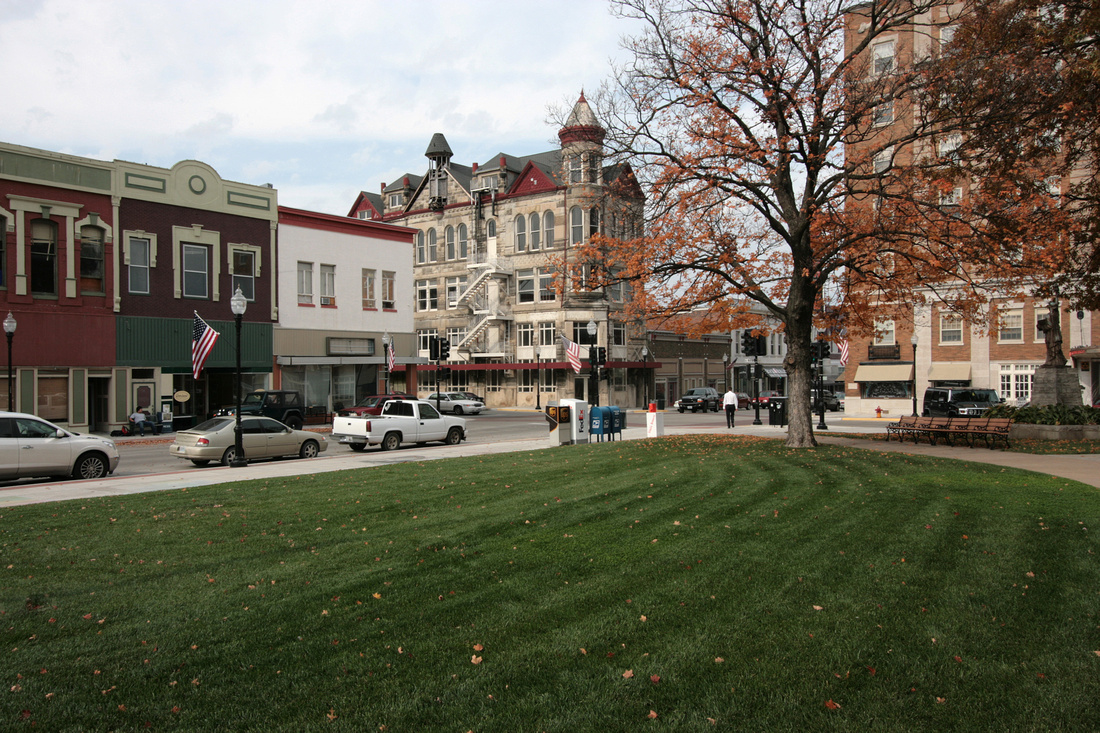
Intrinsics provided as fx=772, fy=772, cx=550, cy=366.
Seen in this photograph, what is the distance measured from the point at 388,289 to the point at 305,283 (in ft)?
18.0

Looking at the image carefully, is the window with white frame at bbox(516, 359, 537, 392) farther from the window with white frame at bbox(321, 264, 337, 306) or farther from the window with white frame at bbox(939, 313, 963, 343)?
the window with white frame at bbox(939, 313, 963, 343)

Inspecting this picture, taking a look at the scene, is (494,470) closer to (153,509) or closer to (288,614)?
(153,509)

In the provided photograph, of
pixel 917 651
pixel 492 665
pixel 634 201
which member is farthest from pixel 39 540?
pixel 634 201

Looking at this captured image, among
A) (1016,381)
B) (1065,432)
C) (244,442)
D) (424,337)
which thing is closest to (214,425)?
(244,442)

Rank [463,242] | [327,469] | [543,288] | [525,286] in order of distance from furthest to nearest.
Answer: [463,242]
[525,286]
[543,288]
[327,469]

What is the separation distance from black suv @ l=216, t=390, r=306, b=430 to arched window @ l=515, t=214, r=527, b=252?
3225 cm

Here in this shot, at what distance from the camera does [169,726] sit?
483 cm

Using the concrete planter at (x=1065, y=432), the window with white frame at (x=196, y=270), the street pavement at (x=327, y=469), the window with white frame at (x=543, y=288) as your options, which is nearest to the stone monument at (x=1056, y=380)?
Result: the concrete planter at (x=1065, y=432)

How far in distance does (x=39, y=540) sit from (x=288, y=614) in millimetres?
5214

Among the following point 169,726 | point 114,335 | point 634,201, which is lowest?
point 169,726

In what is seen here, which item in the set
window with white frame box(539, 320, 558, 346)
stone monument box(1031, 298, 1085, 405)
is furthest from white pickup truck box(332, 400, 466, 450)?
window with white frame box(539, 320, 558, 346)

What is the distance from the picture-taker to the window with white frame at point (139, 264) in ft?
115

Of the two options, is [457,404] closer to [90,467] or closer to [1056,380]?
[90,467]

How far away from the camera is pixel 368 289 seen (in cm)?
4509
